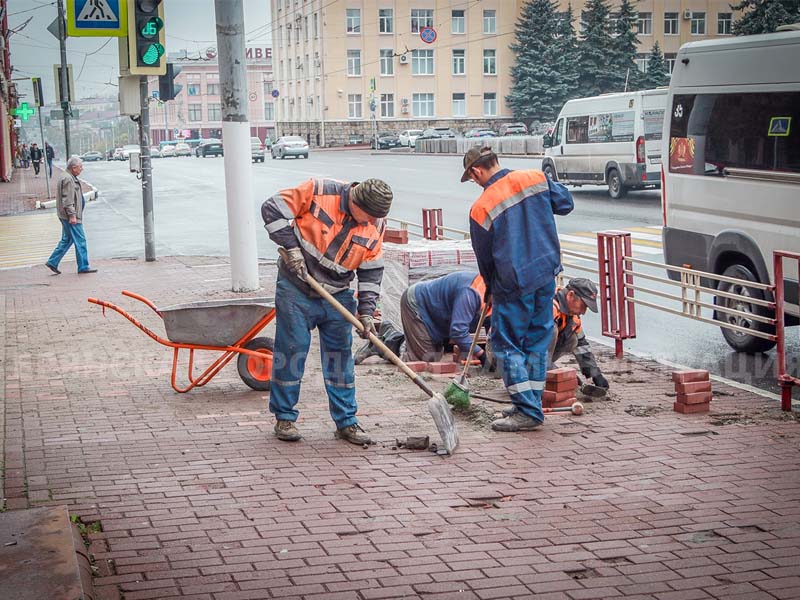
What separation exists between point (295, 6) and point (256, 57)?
3373 cm

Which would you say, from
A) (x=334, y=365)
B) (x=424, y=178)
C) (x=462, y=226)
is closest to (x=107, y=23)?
(x=462, y=226)

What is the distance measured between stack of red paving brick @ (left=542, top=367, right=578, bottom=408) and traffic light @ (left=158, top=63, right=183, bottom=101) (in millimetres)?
10493

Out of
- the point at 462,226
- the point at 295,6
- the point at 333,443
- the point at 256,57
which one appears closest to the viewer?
the point at 333,443

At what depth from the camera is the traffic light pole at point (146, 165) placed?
645 inches

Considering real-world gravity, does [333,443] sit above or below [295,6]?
below

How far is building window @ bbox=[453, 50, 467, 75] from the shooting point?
85000 mm

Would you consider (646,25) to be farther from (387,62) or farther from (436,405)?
(436,405)

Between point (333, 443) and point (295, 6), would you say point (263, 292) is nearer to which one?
point (333, 443)

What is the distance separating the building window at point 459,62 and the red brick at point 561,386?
3127 inches

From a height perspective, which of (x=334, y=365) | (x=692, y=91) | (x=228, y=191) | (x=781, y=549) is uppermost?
(x=692, y=91)

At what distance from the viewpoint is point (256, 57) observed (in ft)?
413

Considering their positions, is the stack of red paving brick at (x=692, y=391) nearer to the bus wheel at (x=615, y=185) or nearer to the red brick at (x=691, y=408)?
the red brick at (x=691, y=408)

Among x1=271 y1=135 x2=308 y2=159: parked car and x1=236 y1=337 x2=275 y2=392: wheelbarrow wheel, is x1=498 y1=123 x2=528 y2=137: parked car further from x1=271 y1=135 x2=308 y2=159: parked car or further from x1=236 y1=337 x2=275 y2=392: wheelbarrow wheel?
x1=236 y1=337 x2=275 y2=392: wheelbarrow wheel

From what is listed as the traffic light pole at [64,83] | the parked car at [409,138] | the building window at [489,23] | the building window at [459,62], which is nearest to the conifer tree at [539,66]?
the building window at [489,23]
